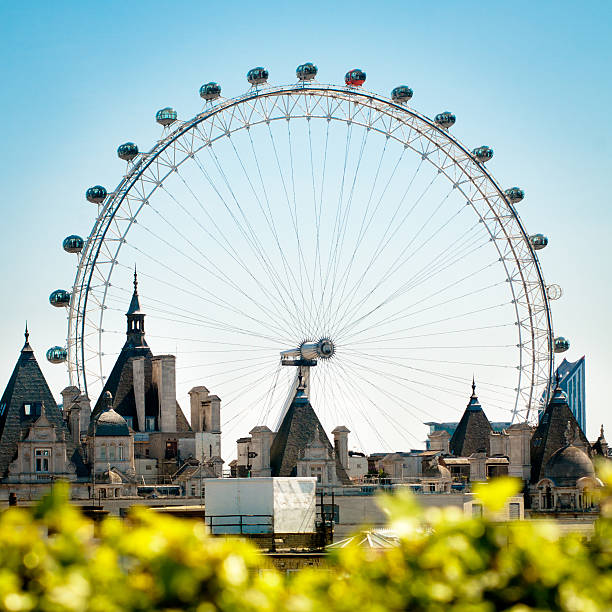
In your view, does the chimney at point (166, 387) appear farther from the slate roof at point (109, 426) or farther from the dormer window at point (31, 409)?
the dormer window at point (31, 409)

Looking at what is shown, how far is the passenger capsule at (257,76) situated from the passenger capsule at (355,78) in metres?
6.61

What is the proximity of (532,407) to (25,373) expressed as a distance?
4160cm

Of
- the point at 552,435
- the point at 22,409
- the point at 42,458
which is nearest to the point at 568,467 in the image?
the point at 552,435

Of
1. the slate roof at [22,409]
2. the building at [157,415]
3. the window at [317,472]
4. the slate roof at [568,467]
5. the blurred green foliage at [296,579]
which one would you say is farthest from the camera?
the building at [157,415]

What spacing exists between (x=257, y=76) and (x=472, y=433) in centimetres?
3837

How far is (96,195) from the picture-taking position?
108 metres

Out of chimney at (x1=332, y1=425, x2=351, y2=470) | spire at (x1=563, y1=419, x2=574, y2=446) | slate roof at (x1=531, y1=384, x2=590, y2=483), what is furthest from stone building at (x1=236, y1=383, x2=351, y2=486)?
spire at (x1=563, y1=419, x2=574, y2=446)

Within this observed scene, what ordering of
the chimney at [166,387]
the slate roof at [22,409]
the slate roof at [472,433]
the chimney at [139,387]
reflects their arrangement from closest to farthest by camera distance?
1. the slate roof at [22,409]
2. the chimney at [166,387]
3. the chimney at [139,387]
4. the slate roof at [472,433]

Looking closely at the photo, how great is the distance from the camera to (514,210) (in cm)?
12088

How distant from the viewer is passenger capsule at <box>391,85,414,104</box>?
359ft

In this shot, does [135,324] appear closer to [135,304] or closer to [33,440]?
[135,304]

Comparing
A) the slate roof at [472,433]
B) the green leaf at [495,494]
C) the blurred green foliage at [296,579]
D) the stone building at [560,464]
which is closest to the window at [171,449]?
the slate roof at [472,433]

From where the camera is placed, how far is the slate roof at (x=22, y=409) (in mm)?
104000

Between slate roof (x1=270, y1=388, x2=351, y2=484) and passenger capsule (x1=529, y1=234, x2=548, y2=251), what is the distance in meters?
27.5
